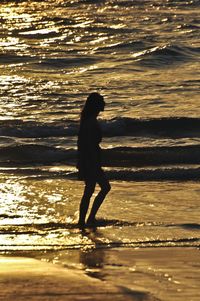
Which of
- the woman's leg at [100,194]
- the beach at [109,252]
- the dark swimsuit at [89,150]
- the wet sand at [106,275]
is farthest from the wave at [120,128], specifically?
the wet sand at [106,275]

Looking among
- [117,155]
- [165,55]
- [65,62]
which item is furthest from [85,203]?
[165,55]

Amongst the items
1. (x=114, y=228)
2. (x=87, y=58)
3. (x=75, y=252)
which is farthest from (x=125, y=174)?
(x=87, y=58)

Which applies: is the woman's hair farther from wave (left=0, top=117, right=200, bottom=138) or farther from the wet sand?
wave (left=0, top=117, right=200, bottom=138)

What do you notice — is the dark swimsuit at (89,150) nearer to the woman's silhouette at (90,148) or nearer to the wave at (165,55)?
the woman's silhouette at (90,148)

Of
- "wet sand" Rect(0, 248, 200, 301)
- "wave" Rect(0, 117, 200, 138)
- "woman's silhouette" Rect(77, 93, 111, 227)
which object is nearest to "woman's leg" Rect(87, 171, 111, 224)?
"woman's silhouette" Rect(77, 93, 111, 227)

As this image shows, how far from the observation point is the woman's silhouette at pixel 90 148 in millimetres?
10875

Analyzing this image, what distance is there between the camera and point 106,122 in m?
21.0

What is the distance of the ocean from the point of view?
11.1m

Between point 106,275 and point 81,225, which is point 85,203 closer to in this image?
point 81,225

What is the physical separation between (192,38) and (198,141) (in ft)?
→ 53.3

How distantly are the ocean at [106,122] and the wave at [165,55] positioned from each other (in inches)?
1.7

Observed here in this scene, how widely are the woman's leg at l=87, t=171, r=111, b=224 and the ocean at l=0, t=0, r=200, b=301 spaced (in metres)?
0.24

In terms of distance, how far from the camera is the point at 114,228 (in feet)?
36.8

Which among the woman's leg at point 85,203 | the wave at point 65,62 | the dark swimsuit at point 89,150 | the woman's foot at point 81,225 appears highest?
the dark swimsuit at point 89,150
